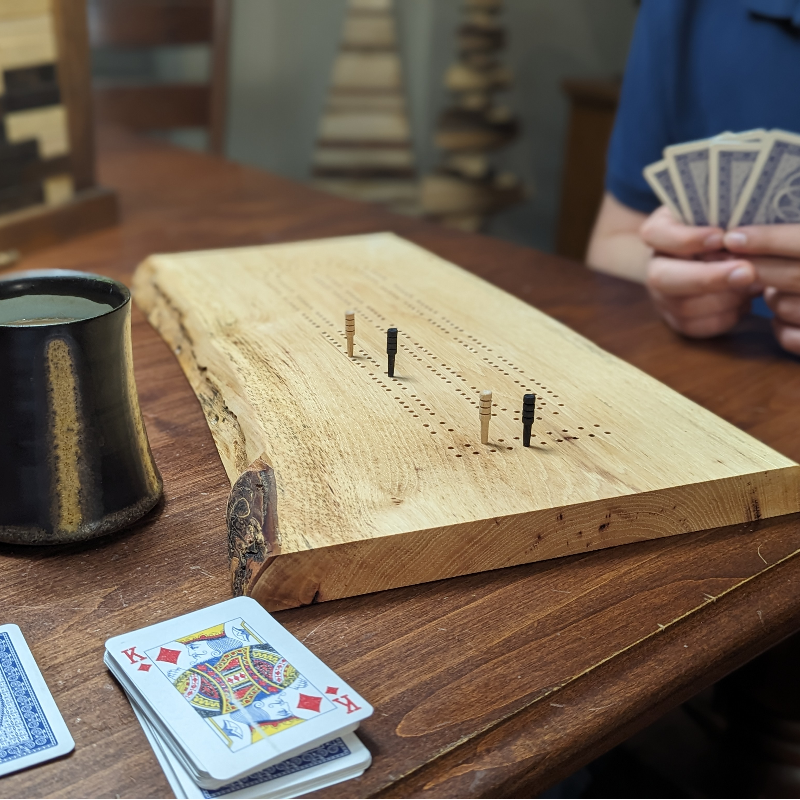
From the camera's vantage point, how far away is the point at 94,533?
60cm

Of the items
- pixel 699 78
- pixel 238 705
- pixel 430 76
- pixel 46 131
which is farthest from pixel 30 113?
pixel 430 76

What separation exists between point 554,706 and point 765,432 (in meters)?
0.44

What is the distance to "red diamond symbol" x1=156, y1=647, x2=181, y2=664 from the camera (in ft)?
1.61

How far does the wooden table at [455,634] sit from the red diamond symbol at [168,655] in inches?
1.1

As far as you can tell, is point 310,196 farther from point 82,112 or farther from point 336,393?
point 336,393

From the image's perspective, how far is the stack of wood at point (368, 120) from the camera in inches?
133

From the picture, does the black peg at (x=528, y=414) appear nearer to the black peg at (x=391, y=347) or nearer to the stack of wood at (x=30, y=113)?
the black peg at (x=391, y=347)

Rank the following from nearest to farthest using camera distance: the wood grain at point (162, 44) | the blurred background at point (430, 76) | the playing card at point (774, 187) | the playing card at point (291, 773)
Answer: the playing card at point (291, 773)
the playing card at point (774, 187)
the wood grain at point (162, 44)
the blurred background at point (430, 76)

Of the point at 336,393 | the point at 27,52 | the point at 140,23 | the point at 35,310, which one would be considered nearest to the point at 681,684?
the point at 336,393

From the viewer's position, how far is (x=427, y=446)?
662mm

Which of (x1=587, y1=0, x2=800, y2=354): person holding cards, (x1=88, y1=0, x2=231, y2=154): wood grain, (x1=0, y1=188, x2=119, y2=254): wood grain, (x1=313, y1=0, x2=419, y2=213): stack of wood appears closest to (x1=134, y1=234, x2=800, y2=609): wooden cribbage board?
(x1=587, y1=0, x2=800, y2=354): person holding cards

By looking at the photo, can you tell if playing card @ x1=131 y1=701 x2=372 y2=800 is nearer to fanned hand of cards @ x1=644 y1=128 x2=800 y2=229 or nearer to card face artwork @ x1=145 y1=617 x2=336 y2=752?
card face artwork @ x1=145 y1=617 x2=336 y2=752

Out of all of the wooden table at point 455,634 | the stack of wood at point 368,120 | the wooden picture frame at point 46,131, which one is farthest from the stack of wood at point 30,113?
the stack of wood at point 368,120

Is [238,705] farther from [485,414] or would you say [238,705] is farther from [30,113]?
[30,113]
